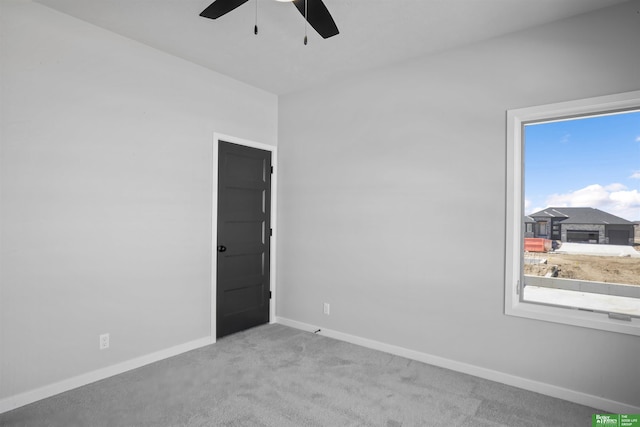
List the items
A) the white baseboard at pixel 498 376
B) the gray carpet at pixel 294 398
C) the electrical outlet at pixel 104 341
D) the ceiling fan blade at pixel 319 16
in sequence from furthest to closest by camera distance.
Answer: the electrical outlet at pixel 104 341 → the white baseboard at pixel 498 376 → the gray carpet at pixel 294 398 → the ceiling fan blade at pixel 319 16

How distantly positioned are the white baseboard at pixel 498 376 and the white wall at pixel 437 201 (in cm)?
3

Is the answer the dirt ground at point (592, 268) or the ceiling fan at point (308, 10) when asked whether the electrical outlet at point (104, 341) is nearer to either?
the ceiling fan at point (308, 10)

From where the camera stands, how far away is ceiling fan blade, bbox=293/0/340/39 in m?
1.98

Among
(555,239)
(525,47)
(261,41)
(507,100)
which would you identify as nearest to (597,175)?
(555,239)

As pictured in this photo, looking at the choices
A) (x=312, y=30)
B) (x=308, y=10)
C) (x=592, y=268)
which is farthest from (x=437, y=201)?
(x=308, y=10)

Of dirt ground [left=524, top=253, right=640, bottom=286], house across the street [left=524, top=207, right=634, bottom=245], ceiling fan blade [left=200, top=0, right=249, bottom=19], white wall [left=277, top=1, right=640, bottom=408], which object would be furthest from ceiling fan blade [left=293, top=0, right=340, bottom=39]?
dirt ground [left=524, top=253, right=640, bottom=286]

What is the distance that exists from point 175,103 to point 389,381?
3134 mm

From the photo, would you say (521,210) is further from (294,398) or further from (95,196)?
(95,196)

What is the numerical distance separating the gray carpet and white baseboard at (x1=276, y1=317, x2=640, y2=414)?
58 mm

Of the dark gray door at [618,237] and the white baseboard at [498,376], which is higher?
the dark gray door at [618,237]

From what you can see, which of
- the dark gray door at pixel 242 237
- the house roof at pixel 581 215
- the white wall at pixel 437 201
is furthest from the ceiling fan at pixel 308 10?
the house roof at pixel 581 215

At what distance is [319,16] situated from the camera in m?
2.07

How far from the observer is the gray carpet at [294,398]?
7.66 ft

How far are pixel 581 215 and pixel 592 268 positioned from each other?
1.36 ft
